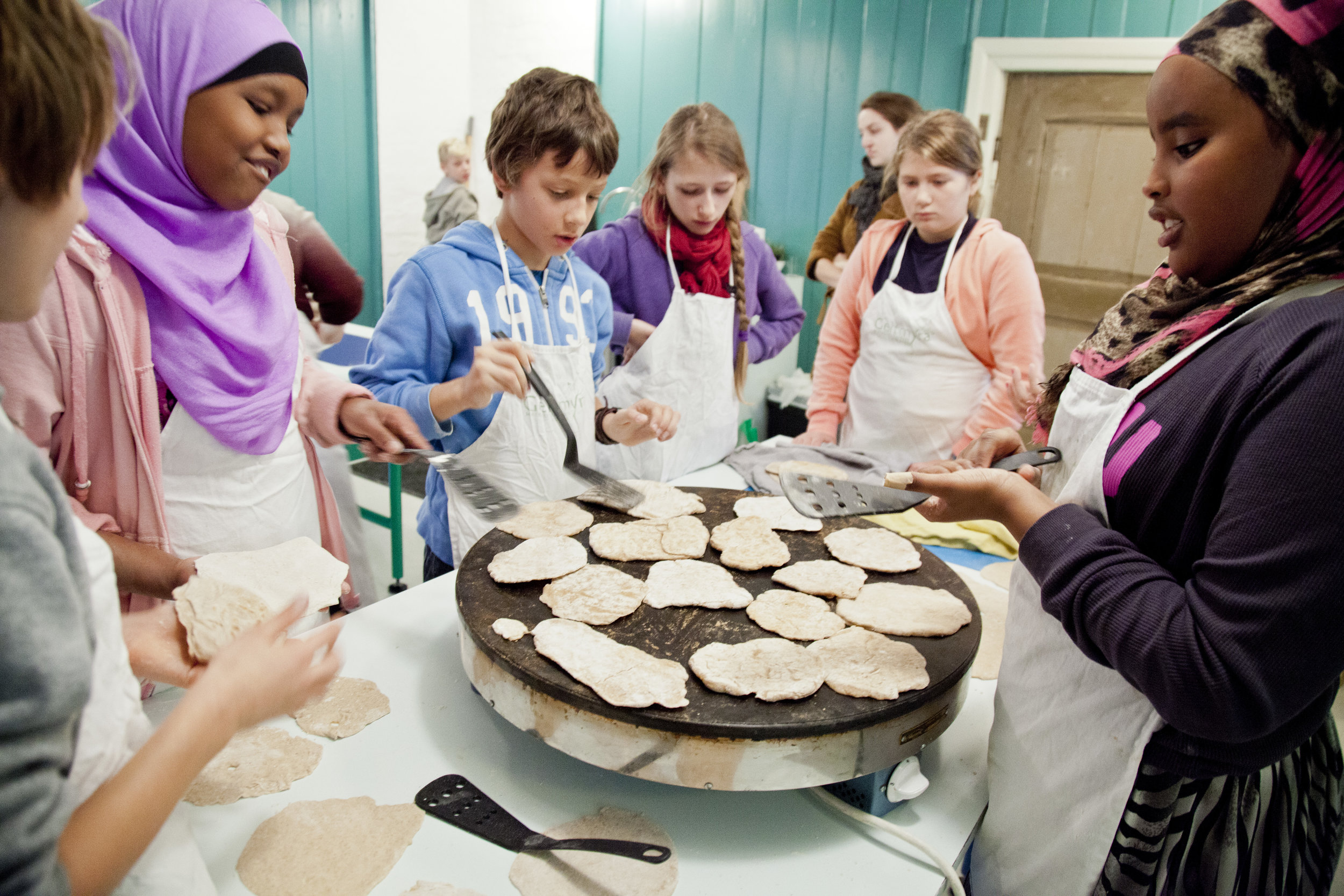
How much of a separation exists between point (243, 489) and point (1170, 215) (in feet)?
4.81

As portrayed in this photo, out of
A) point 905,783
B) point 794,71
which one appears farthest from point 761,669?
point 794,71

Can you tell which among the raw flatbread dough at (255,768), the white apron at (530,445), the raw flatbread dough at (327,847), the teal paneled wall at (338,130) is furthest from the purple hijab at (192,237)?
the teal paneled wall at (338,130)

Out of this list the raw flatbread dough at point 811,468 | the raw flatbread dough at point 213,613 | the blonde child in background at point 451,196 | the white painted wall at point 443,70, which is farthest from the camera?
the white painted wall at point 443,70

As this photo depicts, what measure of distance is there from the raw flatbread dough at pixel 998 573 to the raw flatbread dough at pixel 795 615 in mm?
665

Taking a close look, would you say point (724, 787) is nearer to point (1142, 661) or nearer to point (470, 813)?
point (470, 813)

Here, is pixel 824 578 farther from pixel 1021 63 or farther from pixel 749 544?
pixel 1021 63

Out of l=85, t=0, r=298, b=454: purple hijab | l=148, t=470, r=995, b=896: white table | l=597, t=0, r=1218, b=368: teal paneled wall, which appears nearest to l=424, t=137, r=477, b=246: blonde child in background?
l=597, t=0, r=1218, b=368: teal paneled wall

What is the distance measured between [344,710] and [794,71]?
4.70 metres

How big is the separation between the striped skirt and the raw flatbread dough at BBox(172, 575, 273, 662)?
1051 mm

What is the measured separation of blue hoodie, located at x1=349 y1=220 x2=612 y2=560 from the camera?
1.72 metres

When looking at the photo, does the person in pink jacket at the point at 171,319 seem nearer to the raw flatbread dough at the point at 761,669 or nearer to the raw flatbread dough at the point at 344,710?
the raw flatbread dough at the point at 344,710

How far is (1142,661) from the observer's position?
82 centimetres

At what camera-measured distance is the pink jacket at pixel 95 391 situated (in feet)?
3.63

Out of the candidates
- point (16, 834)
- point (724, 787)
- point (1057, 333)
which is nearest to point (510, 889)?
point (724, 787)
